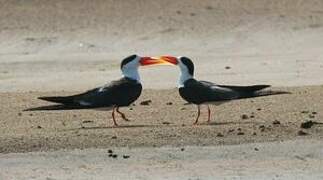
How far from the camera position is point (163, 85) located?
17.8 metres

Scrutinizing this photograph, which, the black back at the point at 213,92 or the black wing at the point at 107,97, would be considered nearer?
the black wing at the point at 107,97

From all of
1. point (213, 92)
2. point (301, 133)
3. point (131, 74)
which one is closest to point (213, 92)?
point (213, 92)

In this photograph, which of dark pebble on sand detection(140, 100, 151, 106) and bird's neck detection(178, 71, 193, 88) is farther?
dark pebble on sand detection(140, 100, 151, 106)

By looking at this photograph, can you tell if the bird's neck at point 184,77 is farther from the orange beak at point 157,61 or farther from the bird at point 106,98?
the bird at point 106,98

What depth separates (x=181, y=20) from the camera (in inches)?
998

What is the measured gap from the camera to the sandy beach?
10.2 metres

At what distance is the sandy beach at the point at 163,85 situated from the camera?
33.3 feet

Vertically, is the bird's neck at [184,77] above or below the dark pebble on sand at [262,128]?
above

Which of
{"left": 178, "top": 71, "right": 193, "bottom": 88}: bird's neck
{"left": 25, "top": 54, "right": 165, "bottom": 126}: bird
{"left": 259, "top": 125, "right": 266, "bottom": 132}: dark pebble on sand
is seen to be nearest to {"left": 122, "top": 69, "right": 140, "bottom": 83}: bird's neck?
{"left": 25, "top": 54, "right": 165, "bottom": 126}: bird

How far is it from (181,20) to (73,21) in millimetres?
2251

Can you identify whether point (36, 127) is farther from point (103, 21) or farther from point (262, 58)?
point (103, 21)

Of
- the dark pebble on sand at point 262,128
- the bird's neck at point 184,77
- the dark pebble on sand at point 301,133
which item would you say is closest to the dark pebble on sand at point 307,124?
the dark pebble on sand at point 301,133

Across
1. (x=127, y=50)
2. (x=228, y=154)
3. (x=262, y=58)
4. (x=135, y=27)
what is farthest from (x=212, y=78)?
(x=228, y=154)

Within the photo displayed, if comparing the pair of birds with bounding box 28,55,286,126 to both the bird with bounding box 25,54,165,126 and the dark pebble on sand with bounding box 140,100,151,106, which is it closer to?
the bird with bounding box 25,54,165,126
